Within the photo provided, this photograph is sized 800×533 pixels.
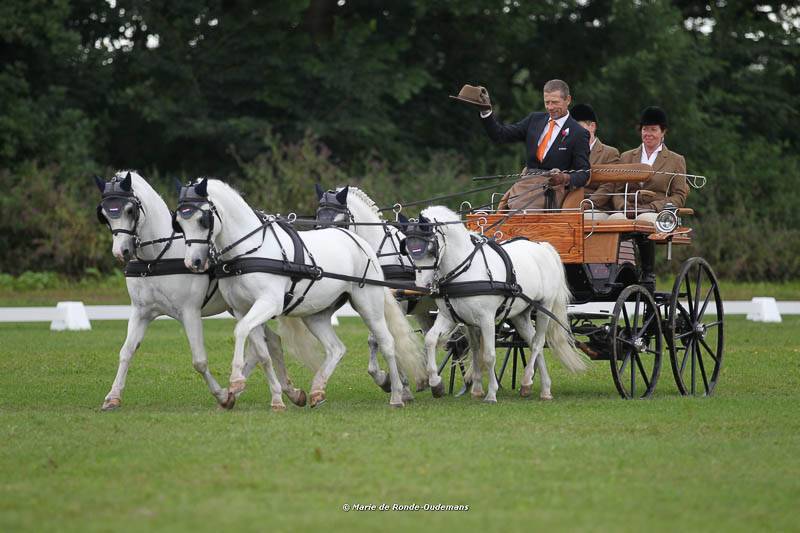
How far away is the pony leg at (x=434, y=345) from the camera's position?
11.3 m

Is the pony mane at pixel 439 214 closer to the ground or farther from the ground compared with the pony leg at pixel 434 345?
farther from the ground

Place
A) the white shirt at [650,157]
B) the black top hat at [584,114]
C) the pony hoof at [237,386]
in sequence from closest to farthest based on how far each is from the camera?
the pony hoof at [237,386] → the white shirt at [650,157] → the black top hat at [584,114]

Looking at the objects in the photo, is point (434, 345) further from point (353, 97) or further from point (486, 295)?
point (353, 97)

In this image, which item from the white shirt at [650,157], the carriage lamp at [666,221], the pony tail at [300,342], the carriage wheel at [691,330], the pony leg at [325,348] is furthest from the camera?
the white shirt at [650,157]

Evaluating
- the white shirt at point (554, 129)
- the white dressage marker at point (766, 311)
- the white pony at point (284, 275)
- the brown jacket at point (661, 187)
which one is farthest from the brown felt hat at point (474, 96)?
the white dressage marker at point (766, 311)

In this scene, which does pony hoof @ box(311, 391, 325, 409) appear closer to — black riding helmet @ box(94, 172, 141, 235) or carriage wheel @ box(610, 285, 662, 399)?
black riding helmet @ box(94, 172, 141, 235)

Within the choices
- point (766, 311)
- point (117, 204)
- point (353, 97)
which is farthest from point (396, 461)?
point (353, 97)

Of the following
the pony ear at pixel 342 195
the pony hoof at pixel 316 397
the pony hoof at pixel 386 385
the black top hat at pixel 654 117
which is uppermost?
the black top hat at pixel 654 117

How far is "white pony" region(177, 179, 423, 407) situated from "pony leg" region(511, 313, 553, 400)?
1074 millimetres

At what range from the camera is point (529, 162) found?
12680mm

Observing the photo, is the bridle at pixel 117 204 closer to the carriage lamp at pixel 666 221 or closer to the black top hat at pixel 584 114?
the carriage lamp at pixel 666 221

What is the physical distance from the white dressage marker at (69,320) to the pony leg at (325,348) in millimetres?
10024

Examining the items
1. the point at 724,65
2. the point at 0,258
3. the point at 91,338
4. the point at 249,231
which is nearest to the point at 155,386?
the point at 249,231

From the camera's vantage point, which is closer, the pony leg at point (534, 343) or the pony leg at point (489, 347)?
the pony leg at point (489, 347)
